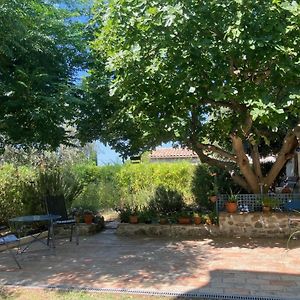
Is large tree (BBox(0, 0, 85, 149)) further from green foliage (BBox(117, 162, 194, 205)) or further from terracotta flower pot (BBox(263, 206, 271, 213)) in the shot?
green foliage (BBox(117, 162, 194, 205))

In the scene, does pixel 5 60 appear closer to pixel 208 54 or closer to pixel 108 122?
→ pixel 108 122

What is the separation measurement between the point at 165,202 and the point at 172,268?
13.7ft

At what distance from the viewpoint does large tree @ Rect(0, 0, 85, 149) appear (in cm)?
767

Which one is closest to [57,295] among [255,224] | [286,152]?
[255,224]

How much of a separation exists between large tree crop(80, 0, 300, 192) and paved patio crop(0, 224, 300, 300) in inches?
90.3

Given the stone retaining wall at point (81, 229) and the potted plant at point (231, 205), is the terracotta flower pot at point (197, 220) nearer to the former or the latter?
the potted plant at point (231, 205)

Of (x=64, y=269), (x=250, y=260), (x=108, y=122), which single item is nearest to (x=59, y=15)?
(x=108, y=122)

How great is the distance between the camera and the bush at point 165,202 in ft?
32.2

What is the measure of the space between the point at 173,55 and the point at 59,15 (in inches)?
152

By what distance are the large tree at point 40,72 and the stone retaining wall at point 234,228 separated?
3.22 metres

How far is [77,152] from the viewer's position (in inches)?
984

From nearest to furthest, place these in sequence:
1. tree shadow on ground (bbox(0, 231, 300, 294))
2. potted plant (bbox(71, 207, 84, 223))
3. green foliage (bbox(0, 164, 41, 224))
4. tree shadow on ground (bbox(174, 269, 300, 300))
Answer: tree shadow on ground (bbox(174, 269, 300, 300))
tree shadow on ground (bbox(0, 231, 300, 294))
green foliage (bbox(0, 164, 41, 224))
potted plant (bbox(71, 207, 84, 223))

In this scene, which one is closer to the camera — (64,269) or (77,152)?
(64,269)

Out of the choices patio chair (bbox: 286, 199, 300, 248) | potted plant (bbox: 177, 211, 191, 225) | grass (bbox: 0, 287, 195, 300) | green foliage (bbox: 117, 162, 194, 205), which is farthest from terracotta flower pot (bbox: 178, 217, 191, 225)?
grass (bbox: 0, 287, 195, 300)
